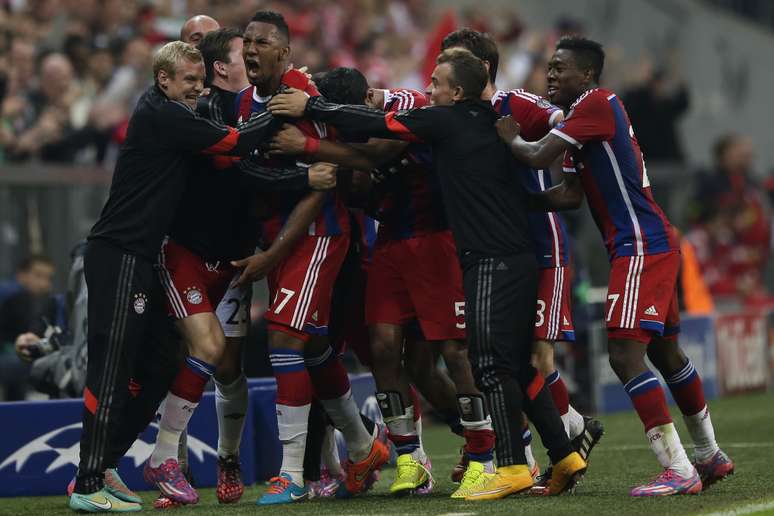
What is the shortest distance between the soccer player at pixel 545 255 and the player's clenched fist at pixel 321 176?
0.87 metres

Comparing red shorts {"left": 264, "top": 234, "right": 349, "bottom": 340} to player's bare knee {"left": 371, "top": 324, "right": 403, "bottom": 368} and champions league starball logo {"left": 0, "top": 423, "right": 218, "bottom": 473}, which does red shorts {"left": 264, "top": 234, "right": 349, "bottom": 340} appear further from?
champions league starball logo {"left": 0, "top": 423, "right": 218, "bottom": 473}

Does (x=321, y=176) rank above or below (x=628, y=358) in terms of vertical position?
above

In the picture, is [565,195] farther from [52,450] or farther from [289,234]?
[52,450]

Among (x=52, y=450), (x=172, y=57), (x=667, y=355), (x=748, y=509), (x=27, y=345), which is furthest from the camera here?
(x=27, y=345)

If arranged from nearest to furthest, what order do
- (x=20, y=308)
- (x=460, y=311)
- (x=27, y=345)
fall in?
(x=460, y=311)
(x=27, y=345)
(x=20, y=308)

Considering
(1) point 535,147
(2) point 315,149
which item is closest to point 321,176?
(2) point 315,149

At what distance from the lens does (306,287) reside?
7.60 metres

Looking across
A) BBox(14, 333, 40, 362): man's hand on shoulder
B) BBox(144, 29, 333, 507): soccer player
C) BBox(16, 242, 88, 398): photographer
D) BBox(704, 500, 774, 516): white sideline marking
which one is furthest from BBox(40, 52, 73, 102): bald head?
BBox(704, 500, 774, 516): white sideline marking

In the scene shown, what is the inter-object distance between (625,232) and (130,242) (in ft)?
7.55

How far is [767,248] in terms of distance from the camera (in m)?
18.6

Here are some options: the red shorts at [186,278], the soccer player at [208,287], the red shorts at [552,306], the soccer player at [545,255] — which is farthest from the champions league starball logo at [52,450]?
the red shorts at [552,306]

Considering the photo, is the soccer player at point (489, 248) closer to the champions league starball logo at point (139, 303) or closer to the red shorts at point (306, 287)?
the red shorts at point (306, 287)

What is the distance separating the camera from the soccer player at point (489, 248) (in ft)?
23.7

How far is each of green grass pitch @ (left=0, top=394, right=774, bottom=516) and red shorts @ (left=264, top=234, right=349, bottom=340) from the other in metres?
0.87
